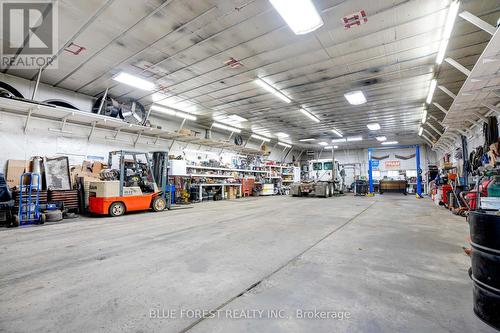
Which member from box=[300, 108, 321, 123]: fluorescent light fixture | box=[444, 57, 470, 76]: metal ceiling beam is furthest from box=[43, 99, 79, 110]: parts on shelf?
box=[444, 57, 470, 76]: metal ceiling beam

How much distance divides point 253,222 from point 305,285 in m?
3.46

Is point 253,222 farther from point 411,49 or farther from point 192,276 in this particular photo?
point 411,49

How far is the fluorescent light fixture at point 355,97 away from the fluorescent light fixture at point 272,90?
2.30 metres

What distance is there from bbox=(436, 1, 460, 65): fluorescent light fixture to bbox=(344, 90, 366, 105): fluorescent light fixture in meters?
2.72

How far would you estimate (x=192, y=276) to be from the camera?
2.46 metres

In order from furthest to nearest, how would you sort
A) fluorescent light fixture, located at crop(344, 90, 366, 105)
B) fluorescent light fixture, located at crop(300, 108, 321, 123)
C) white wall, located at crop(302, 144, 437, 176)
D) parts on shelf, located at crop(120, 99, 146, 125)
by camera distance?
white wall, located at crop(302, 144, 437, 176)
fluorescent light fixture, located at crop(300, 108, 321, 123)
parts on shelf, located at crop(120, 99, 146, 125)
fluorescent light fixture, located at crop(344, 90, 366, 105)

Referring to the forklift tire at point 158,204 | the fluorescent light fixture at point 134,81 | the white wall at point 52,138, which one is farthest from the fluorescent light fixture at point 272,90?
the white wall at point 52,138

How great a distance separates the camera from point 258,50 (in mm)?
5680

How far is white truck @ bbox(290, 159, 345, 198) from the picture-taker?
14109mm

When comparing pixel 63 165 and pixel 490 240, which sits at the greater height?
pixel 63 165

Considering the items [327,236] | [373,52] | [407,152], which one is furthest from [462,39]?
[407,152]

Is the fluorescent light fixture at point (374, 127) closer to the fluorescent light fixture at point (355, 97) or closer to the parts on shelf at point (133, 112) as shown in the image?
the fluorescent light fixture at point (355, 97)

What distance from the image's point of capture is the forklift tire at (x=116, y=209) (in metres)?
7.05

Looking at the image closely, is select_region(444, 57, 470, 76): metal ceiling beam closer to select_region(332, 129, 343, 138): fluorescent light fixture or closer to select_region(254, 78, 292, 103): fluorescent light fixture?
select_region(254, 78, 292, 103): fluorescent light fixture
